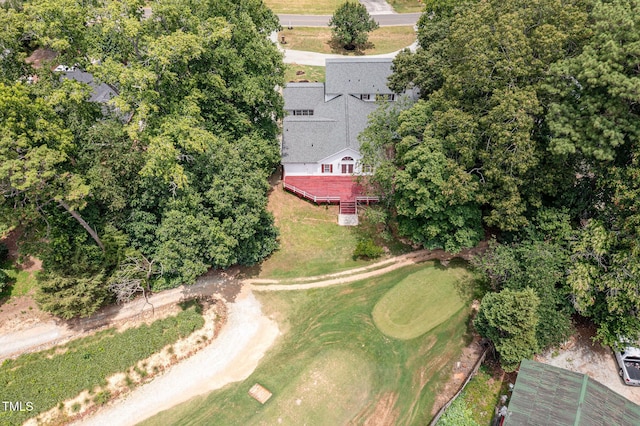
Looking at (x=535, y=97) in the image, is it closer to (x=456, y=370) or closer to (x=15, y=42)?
(x=456, y=370)

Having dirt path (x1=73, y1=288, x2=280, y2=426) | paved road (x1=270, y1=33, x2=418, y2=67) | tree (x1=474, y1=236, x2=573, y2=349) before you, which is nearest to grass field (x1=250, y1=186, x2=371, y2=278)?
dirt path (x1=73, y1=288, x2=280, y2=426)

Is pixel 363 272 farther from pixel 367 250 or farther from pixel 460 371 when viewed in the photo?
pixel 460 371

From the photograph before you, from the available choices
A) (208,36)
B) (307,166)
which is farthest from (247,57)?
(307,166)

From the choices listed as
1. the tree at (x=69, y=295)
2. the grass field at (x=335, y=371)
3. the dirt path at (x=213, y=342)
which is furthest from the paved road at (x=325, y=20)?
the tree at (x=69, y=295)

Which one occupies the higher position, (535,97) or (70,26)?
(70,26)

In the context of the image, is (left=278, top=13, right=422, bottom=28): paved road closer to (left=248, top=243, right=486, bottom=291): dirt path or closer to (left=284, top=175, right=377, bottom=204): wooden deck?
(left=284, top=175, right=377, bottom=204): wooden deck

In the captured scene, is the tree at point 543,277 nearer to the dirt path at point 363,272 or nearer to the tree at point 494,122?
the tree at point 494,122
